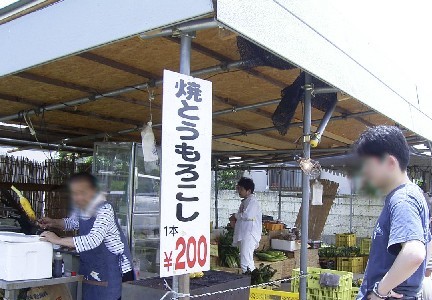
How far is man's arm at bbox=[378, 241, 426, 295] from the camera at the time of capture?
2195mm

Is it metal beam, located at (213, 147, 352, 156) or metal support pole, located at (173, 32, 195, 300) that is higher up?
metal beam, located at (213, 147, 352, 156)

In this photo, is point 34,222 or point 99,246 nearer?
point 99,246

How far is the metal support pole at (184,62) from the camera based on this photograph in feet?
9.11

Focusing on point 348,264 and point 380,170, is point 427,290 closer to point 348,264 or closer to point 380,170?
point 380,170

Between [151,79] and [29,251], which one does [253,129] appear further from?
[29,251]

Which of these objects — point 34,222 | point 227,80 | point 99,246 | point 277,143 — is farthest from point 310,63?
point 277,143

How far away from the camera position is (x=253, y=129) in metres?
7.52

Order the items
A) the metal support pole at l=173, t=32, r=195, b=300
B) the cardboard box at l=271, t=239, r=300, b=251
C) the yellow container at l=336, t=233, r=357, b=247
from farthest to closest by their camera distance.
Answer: the yellow container at l=336, t=233, r=357, b=247 < the cardboard box at l=271, t=239, r=300, b=251 < the metal support pole at l=173, t=32, r=195, b=300

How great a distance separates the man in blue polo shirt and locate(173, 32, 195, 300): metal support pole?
1.05 meters

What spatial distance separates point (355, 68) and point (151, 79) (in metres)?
1.99

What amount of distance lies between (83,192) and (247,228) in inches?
155

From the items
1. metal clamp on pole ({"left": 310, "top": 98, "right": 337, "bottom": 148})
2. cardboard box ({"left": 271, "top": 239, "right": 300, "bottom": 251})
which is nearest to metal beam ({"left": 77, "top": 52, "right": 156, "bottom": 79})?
metal clamp on pole ({"left": 310, "top": 98, "right": 337, "bottom": 148})

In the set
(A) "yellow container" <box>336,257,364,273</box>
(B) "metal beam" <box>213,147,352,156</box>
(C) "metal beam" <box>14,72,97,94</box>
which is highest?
(C) "metal beam" <box>14,72,97,94</box>

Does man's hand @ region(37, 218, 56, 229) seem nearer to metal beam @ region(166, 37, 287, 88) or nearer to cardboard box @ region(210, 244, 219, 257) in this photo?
metal beam @ region(166, 37, 287, 88)
